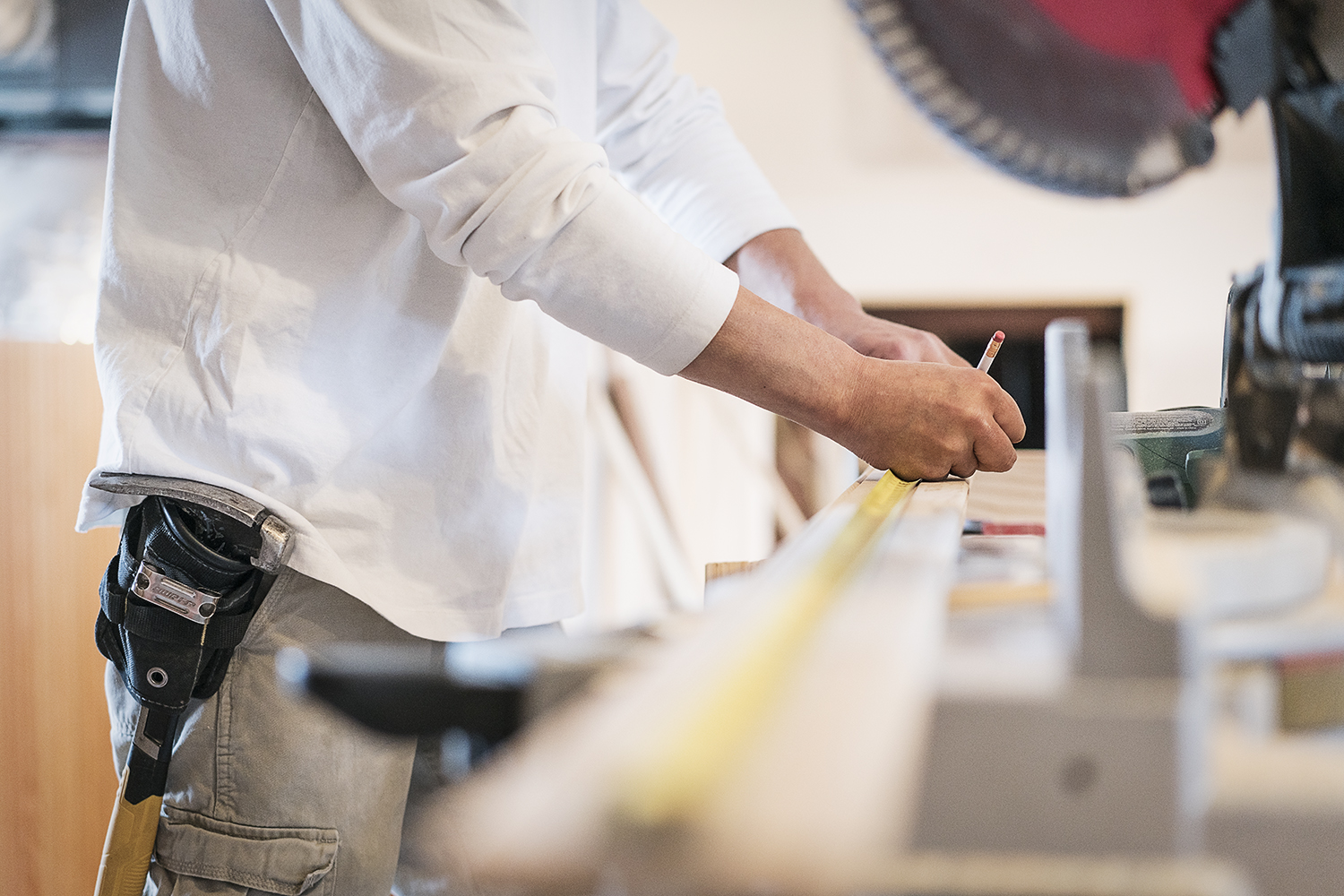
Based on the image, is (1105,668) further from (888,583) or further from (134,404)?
(134,404)

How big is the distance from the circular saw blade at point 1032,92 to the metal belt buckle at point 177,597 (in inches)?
32.2

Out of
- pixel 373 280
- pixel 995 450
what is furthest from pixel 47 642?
pixel 995 450

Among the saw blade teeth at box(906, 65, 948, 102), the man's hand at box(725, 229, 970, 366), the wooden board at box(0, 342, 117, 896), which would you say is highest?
the saw blade teeth at box(906, 65, 948, 102)

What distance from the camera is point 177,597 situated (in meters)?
0.56

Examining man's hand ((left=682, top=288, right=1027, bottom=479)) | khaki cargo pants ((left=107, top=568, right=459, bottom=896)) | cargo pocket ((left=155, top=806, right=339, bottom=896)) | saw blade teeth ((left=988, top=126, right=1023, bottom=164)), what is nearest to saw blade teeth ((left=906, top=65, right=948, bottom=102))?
saw blade teeth ((left=988, top=126, right=1023, bottom=164))

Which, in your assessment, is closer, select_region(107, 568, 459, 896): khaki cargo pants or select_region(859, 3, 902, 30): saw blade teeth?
select_region(107, 568, 459, 896): khaki cargo pants

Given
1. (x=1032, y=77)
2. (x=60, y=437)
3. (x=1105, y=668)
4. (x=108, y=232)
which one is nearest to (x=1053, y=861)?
(x=1105, y=668)

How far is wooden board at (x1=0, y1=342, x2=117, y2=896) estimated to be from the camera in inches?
49.6

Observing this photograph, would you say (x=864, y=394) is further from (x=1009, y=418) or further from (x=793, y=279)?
(x=793, y=279)

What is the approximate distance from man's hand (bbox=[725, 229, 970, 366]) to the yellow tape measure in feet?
1.61

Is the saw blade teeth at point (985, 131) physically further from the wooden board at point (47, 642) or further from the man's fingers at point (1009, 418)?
the wooden board at point (47, 642)

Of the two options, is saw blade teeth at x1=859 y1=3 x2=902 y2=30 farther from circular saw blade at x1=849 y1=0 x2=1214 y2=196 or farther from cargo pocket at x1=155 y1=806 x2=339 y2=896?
cargo pocket at x1=155 y1=806 x2=339 y2=896

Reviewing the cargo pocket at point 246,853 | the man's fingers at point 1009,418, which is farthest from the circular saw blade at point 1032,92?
the cargo pocket at point 246,853

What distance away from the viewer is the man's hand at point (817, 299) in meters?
0.79
